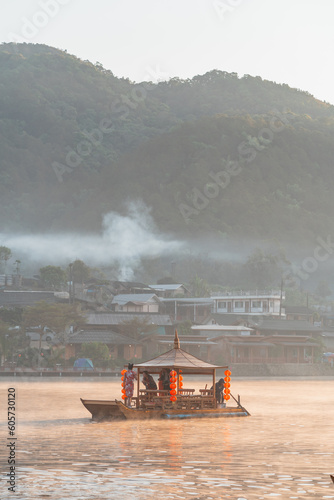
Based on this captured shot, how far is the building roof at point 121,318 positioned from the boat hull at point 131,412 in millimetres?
54903

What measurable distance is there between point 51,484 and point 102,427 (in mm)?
12312

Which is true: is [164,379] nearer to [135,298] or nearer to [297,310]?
[135,298]

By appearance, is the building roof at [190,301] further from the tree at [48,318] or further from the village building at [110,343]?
the tree at [48,318]

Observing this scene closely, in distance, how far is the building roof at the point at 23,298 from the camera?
329ft

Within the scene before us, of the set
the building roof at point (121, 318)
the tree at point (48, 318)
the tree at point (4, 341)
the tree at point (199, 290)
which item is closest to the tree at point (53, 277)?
the tree at point (199, 290)

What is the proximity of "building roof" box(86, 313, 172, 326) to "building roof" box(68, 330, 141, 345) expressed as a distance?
13.0 ft

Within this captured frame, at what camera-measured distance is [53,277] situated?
400 ft

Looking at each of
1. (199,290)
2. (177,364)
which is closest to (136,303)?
(199,290)

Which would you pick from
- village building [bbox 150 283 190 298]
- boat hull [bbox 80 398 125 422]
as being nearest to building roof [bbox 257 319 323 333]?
village building [bbox 150 283 190 298]

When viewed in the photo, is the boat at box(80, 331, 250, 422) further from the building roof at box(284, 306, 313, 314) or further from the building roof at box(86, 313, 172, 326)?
the building roof at box(284, 306, 313, 314)

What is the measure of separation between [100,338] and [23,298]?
81.0 ft

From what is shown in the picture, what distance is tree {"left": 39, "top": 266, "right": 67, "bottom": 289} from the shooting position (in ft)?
400

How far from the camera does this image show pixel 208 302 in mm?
117438

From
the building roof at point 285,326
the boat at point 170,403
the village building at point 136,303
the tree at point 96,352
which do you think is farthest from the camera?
the village building at point 136,303
